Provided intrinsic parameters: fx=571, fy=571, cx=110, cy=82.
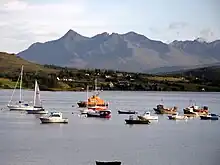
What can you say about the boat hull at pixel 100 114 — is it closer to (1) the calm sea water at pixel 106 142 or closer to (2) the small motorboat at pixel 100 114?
(2) the small motorboat at pixel 100 114

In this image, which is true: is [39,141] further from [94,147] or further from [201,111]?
[201,111]

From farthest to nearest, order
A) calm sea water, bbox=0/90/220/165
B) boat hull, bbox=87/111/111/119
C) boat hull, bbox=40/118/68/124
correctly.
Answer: boat hull, bbox=87/111/111/119 → boat hull, bbox=40/118/68/124 → calm sea water, bbox=0/90/220/165

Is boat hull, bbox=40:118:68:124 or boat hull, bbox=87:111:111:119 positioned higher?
boat hull, bbox=87:111:111:119

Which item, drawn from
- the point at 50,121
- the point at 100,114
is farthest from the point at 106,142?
the point at 100,114

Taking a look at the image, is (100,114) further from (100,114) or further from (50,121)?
(50,121)

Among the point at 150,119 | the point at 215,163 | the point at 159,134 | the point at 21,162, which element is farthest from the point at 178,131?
the point at 21,162

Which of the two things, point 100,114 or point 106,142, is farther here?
point 100,114

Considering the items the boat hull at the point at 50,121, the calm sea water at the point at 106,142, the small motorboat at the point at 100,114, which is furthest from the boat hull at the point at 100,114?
the boat hull at the point at 50,121

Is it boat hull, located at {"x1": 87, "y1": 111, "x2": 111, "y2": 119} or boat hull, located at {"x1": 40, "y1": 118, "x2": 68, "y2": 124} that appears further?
boat hull, located at {"x1": 87, "y1": 111, "x2": 111, "y2": 119}

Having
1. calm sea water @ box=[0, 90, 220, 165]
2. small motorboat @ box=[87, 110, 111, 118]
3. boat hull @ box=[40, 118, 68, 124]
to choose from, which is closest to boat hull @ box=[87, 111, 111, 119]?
small motorboat @ box=[87, 110, 111, 118]

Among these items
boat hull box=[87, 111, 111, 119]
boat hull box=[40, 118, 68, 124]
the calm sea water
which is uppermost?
boat hull box=[87, 111, 111, 119]

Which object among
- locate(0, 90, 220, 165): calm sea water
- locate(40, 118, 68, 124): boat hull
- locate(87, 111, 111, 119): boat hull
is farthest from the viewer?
locate(87, 111, 111, 119): boat hull

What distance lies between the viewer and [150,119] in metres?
73.1

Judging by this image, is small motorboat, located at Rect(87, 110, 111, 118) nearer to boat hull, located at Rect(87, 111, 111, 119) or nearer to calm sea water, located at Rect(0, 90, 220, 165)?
boat hull, located at Rect(87, 111, 111, 119)
